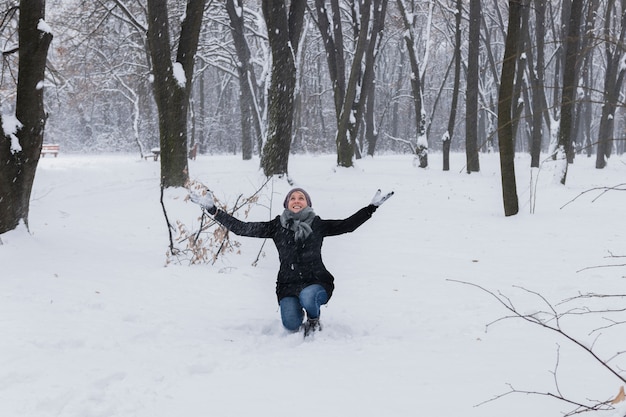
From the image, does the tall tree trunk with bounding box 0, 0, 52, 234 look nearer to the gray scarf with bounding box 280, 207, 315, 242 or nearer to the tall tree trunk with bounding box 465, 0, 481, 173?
the gray scarf with bounding box 280, 207, 315, 242

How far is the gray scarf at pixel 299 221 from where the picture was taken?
4422mm

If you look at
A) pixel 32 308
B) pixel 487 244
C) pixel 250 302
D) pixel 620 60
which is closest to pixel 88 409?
pixel 32 308

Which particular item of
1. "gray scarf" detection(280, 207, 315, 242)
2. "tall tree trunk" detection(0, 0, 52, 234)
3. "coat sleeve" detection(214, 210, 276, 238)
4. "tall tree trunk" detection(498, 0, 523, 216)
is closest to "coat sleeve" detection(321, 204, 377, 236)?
"gray scarf" detection(280, 207, 315, 242)

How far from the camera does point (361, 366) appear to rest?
12.0 feet

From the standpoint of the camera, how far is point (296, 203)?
14.6 ft

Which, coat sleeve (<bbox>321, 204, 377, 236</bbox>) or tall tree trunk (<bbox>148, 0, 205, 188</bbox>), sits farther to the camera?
tall tree trunk (<bbox>148, 0, 205, 188</bbox>)

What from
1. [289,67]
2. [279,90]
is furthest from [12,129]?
[289,67]

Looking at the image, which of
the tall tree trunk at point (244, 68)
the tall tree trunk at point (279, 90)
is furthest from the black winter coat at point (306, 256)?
the tall tree trunk at point (244, 68)

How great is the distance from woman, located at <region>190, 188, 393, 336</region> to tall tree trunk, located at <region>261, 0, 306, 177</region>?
7612 millimetres

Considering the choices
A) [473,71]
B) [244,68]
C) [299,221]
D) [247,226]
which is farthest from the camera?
[244,68]

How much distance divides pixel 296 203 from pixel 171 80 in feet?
22.7

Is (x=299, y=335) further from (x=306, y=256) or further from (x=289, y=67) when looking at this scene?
(x=289, y=67)

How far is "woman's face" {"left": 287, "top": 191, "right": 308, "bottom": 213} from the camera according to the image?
175 inches

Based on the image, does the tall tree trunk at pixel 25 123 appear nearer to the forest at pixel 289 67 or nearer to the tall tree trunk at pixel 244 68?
the forest at pixel 289 67
